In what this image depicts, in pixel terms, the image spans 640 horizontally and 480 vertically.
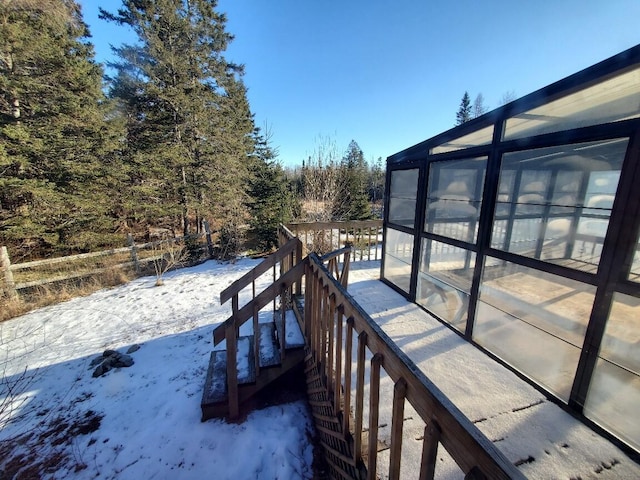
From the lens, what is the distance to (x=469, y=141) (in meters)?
3.19

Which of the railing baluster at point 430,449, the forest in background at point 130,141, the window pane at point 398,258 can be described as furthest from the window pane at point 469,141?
the forest in background at point 130,141

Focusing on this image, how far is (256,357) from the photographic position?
2.47 m

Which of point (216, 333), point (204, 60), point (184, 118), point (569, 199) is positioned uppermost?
point (204, 60)

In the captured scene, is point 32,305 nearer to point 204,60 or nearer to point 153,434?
point 153,434

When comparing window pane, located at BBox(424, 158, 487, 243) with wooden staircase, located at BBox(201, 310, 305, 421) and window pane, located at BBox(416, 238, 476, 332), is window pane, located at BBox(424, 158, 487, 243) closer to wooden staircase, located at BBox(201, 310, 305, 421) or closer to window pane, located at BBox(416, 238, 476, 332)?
window pane, located at BBox(416, 238, 476, 332)

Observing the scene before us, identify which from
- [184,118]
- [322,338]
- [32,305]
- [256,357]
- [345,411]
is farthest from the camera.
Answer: [184,118]

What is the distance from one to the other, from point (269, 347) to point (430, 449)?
7.35 feet

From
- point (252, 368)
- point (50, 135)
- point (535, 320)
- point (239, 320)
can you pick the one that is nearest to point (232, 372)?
point (252, 368)

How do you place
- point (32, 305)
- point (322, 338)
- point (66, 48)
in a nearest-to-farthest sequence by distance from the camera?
point (322, 338) → point (32, 305) → point (66, 48)

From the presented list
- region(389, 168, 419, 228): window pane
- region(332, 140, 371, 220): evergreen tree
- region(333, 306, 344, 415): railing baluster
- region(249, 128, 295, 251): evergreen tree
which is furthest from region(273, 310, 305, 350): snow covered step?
region(332, 140, 371, 220): evergreen tree

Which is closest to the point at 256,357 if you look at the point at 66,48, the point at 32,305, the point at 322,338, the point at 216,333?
the point at 216,333

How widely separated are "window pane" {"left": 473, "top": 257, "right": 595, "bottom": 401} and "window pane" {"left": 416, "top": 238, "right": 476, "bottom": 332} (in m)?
0.25

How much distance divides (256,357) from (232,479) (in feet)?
2.85

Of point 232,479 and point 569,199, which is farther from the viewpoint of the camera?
point 569,199
